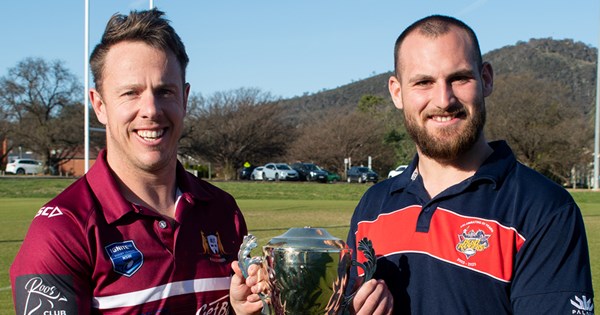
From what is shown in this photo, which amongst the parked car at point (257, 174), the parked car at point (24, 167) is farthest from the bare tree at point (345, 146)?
the parked car at point (24, 167)

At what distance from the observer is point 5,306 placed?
6.76 meters

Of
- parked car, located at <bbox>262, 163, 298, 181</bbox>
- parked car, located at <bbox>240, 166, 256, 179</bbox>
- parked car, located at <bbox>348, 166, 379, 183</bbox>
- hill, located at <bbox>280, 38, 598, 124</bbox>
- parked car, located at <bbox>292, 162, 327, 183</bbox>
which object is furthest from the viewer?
hill, located at <bbox>280, 38, 598, 124</bbox>

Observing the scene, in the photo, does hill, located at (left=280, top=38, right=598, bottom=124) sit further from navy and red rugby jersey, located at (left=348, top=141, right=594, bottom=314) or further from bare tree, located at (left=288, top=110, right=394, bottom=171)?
navy and red rugby jersey, located at (left=348, top=141, right=594, bottom=314)

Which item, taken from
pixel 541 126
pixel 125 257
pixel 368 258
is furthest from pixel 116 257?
pixel 541 126

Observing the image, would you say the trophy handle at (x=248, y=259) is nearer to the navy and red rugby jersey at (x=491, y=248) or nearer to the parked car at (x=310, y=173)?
the navy and red rugby jersey at (x=491, y=248)

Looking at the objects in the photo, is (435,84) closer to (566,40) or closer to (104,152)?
(104,152)

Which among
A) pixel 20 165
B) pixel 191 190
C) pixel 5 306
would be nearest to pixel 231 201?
pixel 191 190

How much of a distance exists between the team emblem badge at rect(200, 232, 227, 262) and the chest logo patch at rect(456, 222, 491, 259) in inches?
37.3

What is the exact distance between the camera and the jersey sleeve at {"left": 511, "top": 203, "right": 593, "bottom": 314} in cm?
226

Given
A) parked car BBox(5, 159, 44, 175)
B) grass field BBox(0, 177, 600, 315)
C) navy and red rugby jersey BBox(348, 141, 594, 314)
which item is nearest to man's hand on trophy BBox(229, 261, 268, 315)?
navy and red rugby jersey BBox(348, 141, 594, 314)

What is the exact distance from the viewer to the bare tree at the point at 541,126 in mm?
47844

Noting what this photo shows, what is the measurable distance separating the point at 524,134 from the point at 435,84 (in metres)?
49.5

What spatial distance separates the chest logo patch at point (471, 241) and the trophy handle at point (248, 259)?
746 mm

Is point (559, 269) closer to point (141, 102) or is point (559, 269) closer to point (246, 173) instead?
point (141, 102)
